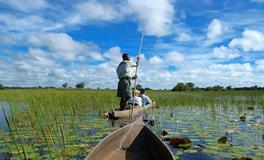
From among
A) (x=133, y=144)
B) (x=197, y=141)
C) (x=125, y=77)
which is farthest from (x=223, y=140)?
(x=125, y=77)

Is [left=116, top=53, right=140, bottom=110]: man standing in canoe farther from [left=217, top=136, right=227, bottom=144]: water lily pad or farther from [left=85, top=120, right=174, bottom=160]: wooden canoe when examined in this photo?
[left=85, top=120, right=174, bottom=160]: wooden canoe

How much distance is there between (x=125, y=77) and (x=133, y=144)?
6.02 meters

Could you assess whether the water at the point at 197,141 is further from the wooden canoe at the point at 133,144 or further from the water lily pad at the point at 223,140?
the wooden canoe at the point at 133,144

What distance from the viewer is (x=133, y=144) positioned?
4434 mm

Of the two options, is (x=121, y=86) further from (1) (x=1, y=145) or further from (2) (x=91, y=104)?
(1) (x=1, y=145)

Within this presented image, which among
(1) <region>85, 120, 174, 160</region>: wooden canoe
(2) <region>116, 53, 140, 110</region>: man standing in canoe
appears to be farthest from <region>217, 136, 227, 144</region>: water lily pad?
(2) <region>116, 53, 140, 110</region>: man standing in canoe

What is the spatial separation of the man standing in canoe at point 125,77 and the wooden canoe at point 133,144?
18.6ft

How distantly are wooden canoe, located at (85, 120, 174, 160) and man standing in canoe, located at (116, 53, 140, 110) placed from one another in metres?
5.66

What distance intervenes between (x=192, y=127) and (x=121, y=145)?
3.95 metres

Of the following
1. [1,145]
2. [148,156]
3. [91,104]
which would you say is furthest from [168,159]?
[91,104]

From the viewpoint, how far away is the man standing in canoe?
10.2m

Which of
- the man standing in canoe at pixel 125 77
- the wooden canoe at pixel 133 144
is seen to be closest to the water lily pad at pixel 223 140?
the wooden canoe at pixel 133 144

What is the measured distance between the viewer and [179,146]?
5.57 meters

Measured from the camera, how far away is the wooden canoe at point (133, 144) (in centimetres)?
406
